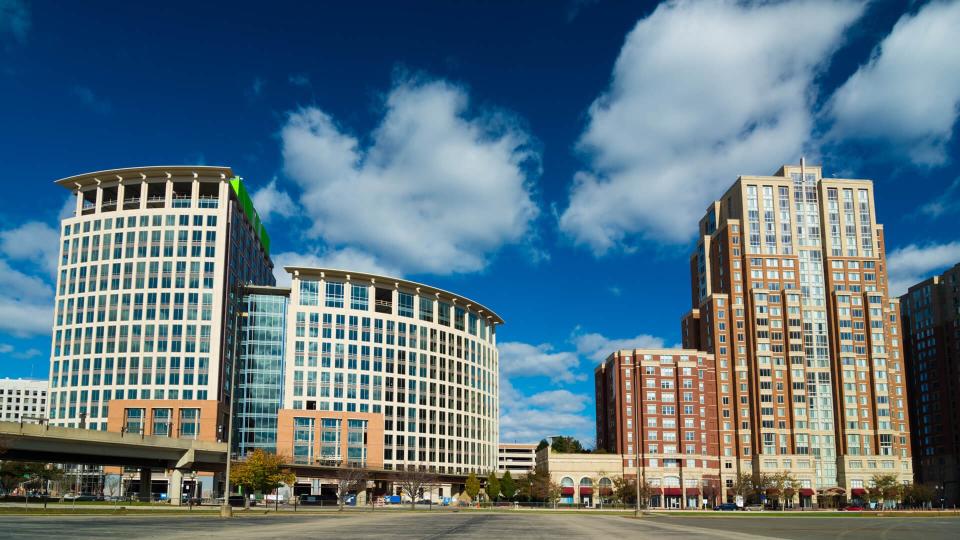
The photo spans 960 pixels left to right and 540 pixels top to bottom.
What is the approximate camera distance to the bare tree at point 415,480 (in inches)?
5193

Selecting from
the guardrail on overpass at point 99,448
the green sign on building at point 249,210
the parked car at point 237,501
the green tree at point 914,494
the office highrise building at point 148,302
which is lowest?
the green tree at point 914,494

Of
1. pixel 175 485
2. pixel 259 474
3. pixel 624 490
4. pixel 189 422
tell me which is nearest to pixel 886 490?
pixel 624 490

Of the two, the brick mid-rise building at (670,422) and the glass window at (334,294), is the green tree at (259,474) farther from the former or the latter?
the brick mid-rise building at (670,422)

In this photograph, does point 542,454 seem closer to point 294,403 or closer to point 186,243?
point 294,403

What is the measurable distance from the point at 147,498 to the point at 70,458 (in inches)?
581

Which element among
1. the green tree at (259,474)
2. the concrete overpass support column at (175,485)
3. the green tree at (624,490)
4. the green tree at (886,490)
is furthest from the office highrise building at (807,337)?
the concrete overpass support column at (175,485)

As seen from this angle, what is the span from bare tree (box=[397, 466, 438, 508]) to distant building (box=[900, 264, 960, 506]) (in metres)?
110

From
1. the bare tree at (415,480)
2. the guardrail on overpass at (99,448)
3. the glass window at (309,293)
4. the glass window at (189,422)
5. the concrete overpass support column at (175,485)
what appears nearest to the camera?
the guardrail on overpass at (99,448)

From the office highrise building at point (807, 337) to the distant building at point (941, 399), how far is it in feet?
99.7

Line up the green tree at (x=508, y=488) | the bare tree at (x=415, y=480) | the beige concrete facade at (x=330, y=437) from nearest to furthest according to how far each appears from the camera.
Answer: the bare tree at (x=415, y=480) < the beige concrete facade at (x=330, y=437) < the green tree at (x=508, y=488)

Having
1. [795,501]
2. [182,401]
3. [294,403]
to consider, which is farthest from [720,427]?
[182,401]

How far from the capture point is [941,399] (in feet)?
622

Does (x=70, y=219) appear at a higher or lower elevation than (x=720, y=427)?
higher

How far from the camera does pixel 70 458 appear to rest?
93.1 m
